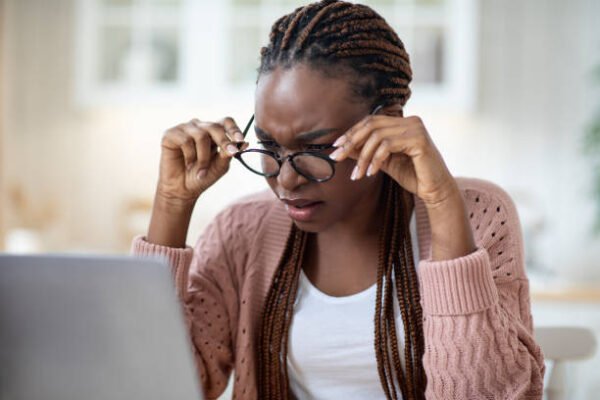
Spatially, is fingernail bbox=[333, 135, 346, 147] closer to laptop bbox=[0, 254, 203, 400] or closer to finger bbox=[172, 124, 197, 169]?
finger bbox=[172, 124, 197, 169]

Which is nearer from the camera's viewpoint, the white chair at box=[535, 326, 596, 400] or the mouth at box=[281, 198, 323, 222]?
the mouth at box=[281, 198, 323, 222]

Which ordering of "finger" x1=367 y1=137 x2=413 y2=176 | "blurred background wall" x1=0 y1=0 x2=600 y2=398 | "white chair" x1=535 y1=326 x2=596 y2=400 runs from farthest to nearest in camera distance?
1. "blurred background wall" x1=0 y1=0 x2=600 y2=398
2. "white chair" x1=535 y1=326 x2=596 y2=400
3. "finger" x1=367 y1=137 x2=413 y2=176

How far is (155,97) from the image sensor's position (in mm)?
3934

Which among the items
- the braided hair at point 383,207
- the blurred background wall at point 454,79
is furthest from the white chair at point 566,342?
the blurred background wall at point 454,79

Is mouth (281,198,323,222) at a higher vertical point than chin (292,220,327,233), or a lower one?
higher

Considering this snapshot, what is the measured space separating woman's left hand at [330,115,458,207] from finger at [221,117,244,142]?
172mm

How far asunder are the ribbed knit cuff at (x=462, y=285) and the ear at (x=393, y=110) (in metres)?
0.25

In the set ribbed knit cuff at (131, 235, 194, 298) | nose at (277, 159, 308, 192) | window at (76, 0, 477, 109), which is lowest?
ribbed knit cuff at (131, 235, 194, 298)

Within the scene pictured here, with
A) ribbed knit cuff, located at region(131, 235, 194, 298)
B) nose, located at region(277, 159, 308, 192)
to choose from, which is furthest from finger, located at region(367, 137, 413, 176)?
ribbed knit cuff, located at region(131, 235, 194, 298)

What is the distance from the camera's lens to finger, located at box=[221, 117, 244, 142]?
1.11 m

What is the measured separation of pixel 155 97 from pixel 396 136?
10.2 feet

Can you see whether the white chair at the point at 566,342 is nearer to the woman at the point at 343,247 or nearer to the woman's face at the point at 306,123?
the woman at the point at 343,247

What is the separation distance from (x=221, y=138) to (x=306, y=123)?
0.16m

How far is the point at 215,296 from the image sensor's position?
4.17 ft
